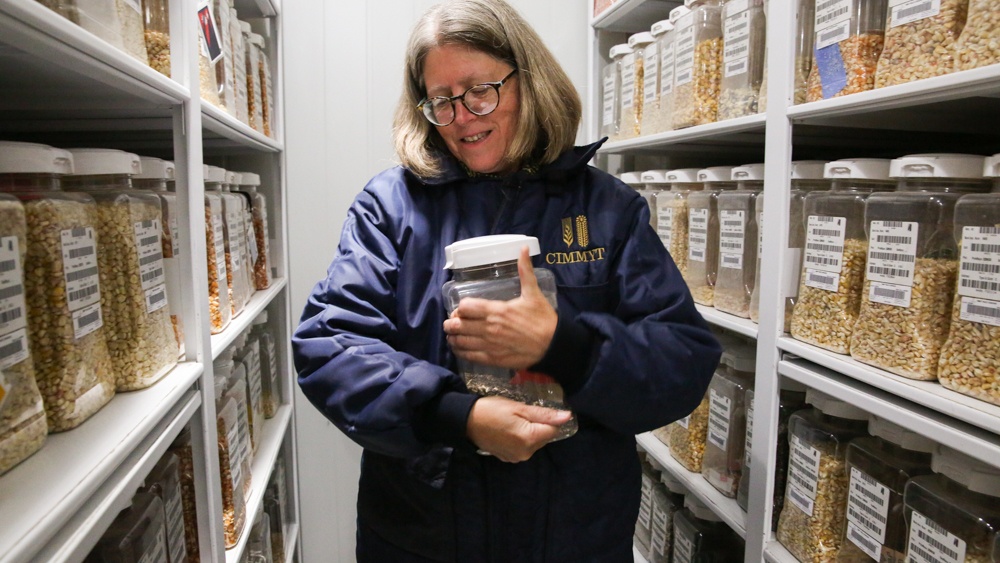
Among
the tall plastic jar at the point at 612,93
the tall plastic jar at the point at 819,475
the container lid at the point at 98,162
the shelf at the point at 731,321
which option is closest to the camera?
the container lid at the point at 98,162

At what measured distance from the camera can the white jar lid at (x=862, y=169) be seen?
3.28ft

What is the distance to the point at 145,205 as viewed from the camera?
2.86 feet

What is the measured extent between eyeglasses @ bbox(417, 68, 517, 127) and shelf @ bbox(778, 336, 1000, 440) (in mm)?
713

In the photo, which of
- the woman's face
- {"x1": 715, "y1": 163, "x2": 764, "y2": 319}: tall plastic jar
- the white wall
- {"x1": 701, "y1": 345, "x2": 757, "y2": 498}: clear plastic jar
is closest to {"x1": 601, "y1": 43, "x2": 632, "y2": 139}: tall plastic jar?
the white wall

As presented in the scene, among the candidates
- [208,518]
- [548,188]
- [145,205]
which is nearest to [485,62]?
[548,188]

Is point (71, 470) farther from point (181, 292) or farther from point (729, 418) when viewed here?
point (729, 418)

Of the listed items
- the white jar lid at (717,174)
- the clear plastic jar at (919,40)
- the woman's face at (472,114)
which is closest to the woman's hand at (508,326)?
the woman's face at (472,114)

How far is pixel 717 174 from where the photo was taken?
1493 millimetres

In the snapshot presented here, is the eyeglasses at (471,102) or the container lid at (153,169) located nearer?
the container lid at (153,169)

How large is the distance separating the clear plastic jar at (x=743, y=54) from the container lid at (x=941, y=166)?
0.52 m

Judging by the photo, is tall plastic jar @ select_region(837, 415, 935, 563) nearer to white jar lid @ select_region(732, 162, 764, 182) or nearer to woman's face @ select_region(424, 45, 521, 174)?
white jar lid @ select_region(732, 162, 764, 182)

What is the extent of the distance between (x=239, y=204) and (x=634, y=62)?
1226 millimetres

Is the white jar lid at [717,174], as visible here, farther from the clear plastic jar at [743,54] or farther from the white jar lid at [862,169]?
the white jar lid at [862,169]

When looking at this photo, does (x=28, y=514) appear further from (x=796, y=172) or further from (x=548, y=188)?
(x=796, y=172)
